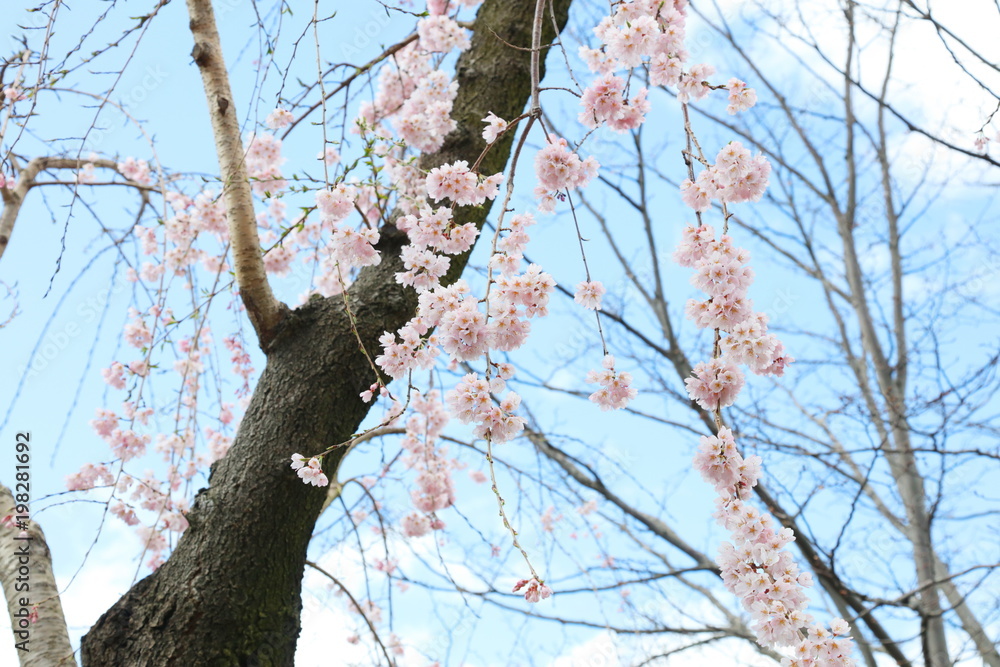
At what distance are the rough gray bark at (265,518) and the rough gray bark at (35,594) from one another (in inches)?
3.5

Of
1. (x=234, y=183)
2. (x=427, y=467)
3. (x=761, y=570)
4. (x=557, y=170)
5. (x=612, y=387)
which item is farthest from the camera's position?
(x=427, y=467)

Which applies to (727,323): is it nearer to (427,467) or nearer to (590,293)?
(590,293)

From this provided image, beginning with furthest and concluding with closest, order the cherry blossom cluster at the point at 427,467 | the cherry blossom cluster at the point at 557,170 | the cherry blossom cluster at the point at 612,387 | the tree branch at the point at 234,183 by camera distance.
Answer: the cherry blossom cluster at the point at 427,467, the tree branch at the point at 234,183, the cherry blossom cluster at the point at 557,170, the cherry blossom cluster at the point at 612,387

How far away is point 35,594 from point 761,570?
60.9 inches

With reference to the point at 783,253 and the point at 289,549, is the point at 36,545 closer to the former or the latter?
the point at 289,549

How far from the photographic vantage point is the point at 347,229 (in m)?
1.42

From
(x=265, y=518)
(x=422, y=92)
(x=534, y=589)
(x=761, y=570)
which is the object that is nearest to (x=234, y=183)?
(x=422, y=92)

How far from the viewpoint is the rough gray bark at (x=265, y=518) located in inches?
58.5

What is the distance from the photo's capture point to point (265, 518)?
1561 millimetres

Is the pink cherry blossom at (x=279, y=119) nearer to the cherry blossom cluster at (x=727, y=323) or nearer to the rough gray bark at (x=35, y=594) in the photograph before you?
the rough gray bark at (x=35, y=594)

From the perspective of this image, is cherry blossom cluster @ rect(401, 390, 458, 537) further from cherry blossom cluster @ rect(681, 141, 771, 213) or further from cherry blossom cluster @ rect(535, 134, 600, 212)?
cherry blossom cluster @ rect(681, 141, 771, 213)

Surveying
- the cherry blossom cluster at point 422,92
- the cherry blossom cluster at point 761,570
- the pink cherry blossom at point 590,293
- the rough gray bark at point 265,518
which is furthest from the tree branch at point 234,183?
the cherry blossom cluster at point 761,570

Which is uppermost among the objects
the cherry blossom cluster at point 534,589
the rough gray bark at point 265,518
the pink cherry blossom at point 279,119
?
the pink cherry blossom at point 279,119

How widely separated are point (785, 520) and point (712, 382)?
2029 millimetres
